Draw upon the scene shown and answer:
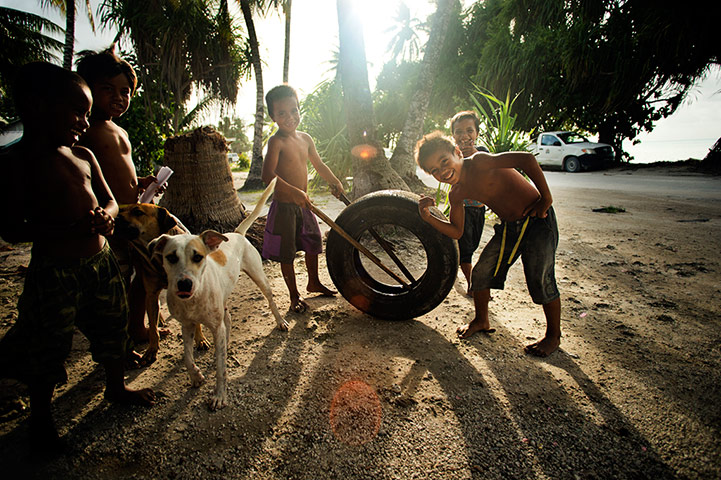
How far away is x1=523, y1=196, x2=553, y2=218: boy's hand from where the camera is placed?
2.37 m

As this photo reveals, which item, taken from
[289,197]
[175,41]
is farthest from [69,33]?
[289,197]

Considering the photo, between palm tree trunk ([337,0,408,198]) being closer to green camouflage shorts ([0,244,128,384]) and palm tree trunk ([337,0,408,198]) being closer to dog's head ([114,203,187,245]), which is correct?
dog's head ([114,203,187,245])

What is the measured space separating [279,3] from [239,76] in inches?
236

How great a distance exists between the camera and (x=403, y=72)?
29.6 m

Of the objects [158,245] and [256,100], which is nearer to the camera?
[158,245]

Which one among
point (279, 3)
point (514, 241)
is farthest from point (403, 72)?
point (514, 241)

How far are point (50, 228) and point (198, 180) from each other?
378 centimetres

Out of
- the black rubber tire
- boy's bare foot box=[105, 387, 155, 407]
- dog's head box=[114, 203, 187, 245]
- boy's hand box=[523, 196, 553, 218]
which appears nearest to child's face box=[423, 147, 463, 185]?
the black rubber tire

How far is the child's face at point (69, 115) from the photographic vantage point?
5.01 feet

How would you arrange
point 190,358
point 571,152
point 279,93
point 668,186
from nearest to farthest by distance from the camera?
point 190,358 < point 279,93 < point 668,186 < point 571,152

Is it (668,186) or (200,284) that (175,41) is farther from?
(668,186)

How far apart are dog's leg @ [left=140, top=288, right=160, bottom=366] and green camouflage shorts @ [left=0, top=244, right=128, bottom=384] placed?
56 cm

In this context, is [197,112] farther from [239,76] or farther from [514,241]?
[514,241]

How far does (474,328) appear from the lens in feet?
8.72
